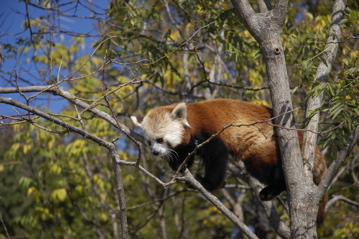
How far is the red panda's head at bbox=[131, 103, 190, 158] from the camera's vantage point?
3994 mm

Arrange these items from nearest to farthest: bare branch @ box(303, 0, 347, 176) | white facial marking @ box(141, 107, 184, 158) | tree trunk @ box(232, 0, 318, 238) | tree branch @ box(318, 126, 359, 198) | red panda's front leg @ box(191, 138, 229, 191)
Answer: tree branch @ box(318, 126, 359, 198) → tree trunk @ box(232, 0, 318, 238) → bare branch @ box(303, 0, 347, 176) → white facial marking @ box(141, 107, 184, 158) → red panda's front leg @ box(191, 138, 229, 191)

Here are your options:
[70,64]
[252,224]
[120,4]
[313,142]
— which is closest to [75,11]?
[120,4]

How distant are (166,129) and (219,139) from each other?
22.9 inches

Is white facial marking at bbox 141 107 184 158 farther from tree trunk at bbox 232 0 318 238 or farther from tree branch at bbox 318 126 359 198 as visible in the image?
tree branch at bbox 318 126 359 198

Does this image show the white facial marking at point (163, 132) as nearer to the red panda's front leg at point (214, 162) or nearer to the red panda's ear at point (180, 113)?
the red panda's ear at point (180, 113)

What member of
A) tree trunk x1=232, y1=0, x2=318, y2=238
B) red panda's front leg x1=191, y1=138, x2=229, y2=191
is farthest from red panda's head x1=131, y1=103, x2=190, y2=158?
tree trunk x1=232, y1=0, x2=318, y2=238

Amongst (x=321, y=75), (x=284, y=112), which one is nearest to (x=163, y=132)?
(x=284, y=112)

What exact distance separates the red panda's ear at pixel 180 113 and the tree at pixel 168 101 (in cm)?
48

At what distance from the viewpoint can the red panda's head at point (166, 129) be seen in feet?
13.1

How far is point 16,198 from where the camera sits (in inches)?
334

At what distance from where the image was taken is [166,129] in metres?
4.04

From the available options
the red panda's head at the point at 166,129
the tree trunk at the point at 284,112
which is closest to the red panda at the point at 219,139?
the red panda's head at the point at 166,129

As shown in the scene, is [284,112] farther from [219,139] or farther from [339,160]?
[219,139]

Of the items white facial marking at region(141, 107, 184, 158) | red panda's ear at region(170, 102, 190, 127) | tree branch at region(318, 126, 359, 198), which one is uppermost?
red panda's ear at region(170, 102, 190, 127)
